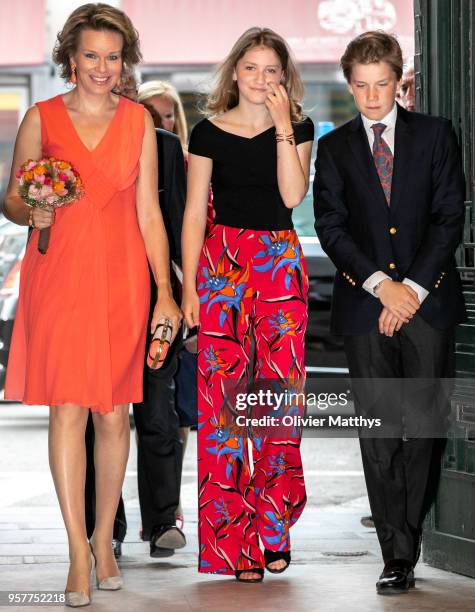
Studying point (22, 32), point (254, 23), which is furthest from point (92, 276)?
point (22, 32)

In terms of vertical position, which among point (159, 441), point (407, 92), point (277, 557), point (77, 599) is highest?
point (407, 92)

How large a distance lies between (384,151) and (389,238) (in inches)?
12.9

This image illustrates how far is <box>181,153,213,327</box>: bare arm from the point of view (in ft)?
16.7

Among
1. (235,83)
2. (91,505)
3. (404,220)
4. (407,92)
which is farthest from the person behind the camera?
(407,92)

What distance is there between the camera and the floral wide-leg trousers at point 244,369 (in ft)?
16.5

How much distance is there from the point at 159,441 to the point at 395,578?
4.63 feet

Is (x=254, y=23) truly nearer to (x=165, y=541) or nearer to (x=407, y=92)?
(x=407, y=92)

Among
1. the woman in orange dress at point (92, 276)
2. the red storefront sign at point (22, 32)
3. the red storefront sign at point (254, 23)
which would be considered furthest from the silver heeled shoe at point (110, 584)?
the red storefront sign at point (22, 32)

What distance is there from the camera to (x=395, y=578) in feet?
16.0

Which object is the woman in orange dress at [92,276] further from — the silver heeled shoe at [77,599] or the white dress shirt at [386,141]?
the white dress shirt at [386,141]

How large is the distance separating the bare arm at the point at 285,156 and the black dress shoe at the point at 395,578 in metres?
1.39

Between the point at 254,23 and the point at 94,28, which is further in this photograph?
the point at 254,23

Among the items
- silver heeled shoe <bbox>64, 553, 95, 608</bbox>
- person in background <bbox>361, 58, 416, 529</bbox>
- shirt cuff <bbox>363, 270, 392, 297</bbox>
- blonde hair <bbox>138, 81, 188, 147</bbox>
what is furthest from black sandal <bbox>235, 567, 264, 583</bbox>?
person in background <bbox>361, 58, 416, 529</bbox>

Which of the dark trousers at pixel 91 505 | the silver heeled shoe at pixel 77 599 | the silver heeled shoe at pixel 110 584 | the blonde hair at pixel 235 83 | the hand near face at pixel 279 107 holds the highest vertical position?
the blonde hair at pixel 235 83
